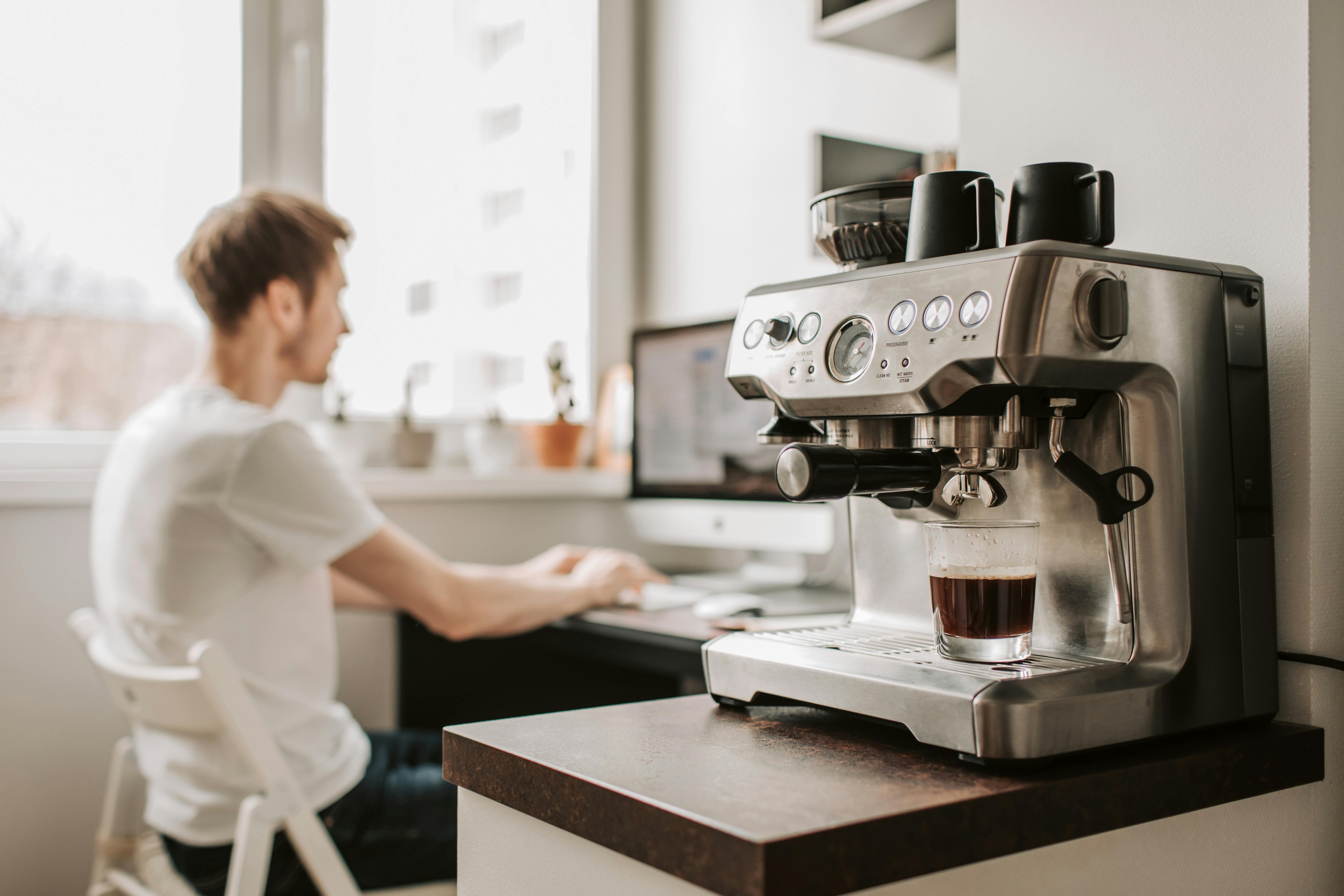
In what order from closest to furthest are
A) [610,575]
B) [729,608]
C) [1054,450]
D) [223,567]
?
[1054,450], [223,567], [729,608], [610,575]

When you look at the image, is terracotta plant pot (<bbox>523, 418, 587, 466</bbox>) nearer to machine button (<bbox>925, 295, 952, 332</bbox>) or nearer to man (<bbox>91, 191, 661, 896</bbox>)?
man (<bbox>91, 191, 661, 896</bbox>)

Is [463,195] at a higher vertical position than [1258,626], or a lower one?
higher

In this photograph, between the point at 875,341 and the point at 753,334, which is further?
the point at 753,334

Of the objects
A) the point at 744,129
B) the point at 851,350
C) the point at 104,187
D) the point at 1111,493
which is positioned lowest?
the point at 1111,493

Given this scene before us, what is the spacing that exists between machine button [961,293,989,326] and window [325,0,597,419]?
1.82 metres

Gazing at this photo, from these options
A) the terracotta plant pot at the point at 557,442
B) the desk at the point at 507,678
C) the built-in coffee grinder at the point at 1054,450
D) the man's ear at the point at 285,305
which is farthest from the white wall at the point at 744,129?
the built-in coffee grinder at the point at 1054,450

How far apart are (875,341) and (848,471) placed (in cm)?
9

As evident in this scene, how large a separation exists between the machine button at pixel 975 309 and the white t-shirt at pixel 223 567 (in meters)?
1.06

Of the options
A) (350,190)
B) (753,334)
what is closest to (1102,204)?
(753,334)

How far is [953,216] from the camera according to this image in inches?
30.5

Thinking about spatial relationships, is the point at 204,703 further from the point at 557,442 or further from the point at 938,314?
the point at 557,442

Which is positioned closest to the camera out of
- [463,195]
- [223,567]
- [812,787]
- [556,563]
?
[812,787]

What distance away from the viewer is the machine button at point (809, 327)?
2.56 feet

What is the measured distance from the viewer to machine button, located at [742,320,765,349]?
83cm
